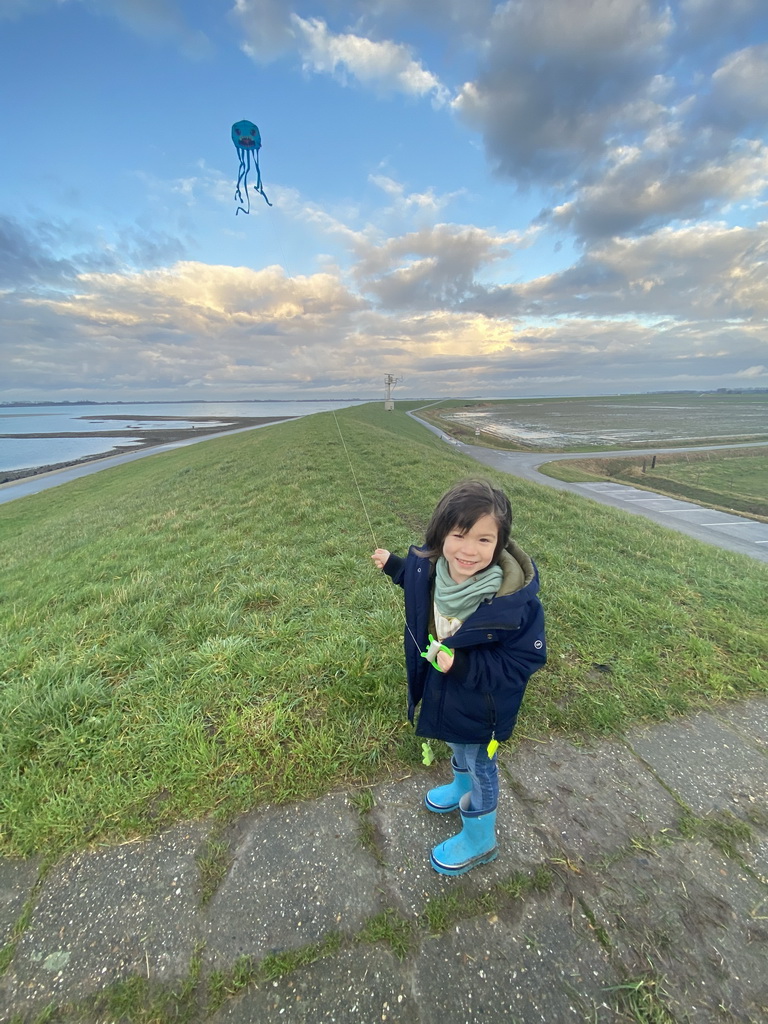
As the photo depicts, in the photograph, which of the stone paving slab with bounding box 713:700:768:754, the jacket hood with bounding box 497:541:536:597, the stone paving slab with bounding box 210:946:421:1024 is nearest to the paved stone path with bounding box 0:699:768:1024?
the stone paving slab with bounding box 210:946:421:1024

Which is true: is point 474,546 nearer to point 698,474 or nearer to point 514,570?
point 514,570

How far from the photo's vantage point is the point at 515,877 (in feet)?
6.76

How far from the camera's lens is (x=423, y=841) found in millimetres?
2256

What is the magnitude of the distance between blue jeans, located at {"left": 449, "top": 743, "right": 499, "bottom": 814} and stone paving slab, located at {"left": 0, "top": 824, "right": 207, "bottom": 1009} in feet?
4.95

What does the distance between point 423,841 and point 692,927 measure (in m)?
1.30

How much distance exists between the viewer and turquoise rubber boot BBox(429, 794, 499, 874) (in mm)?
2113

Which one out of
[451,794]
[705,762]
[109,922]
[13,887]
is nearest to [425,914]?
[451,794]

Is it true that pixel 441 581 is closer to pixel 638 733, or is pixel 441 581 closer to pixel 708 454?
pixel 638 733

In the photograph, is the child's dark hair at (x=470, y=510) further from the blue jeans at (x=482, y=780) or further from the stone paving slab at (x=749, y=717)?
the stone paving slab at (x=749, y=717)

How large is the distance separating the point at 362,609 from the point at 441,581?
2.52m

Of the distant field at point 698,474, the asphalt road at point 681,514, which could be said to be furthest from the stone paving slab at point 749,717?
the distant field at point 698,474

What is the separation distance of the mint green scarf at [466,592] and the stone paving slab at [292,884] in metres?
1.43

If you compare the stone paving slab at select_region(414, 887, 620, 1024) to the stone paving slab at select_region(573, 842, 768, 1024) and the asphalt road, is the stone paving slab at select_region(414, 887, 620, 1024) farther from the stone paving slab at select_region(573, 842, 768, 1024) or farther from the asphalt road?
the asphalt road

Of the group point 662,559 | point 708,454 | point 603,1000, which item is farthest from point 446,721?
point 708,454
